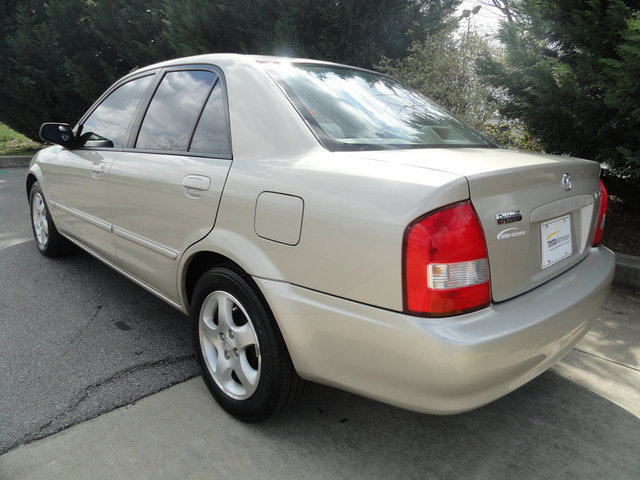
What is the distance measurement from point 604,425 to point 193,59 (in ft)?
A: 8.94

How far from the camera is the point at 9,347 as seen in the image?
281cm

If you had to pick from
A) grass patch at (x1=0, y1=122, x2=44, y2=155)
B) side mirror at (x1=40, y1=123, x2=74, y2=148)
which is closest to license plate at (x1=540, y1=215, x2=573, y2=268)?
side mirror at (x1=40, y1=123, x2=74, y2=148)

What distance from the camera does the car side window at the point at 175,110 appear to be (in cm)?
252

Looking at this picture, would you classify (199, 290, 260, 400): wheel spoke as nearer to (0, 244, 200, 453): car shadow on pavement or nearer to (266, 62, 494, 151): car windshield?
(0, 244, 200, 453): car shadow on pavement

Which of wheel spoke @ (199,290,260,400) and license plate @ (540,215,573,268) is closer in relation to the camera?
license plate @ (540,215,573,268)

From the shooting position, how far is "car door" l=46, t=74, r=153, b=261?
3.08 metres

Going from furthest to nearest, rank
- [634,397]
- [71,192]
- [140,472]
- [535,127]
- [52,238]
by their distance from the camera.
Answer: [535,127] → [52,238] → [71,192] → [634,397] → [140,472]

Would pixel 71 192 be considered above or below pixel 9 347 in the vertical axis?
above

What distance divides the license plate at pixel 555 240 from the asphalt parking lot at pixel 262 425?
2.62ft

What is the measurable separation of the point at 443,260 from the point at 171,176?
4.88 feet

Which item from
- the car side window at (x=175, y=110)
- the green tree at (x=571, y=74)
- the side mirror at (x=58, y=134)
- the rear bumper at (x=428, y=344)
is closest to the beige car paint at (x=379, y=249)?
the rear bumper at (x=428, y=344)

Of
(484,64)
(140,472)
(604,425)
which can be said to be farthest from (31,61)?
(604,425)

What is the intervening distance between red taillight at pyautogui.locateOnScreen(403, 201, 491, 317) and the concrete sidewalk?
78 centimetres

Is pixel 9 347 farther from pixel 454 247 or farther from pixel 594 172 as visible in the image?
pixel 594 172
